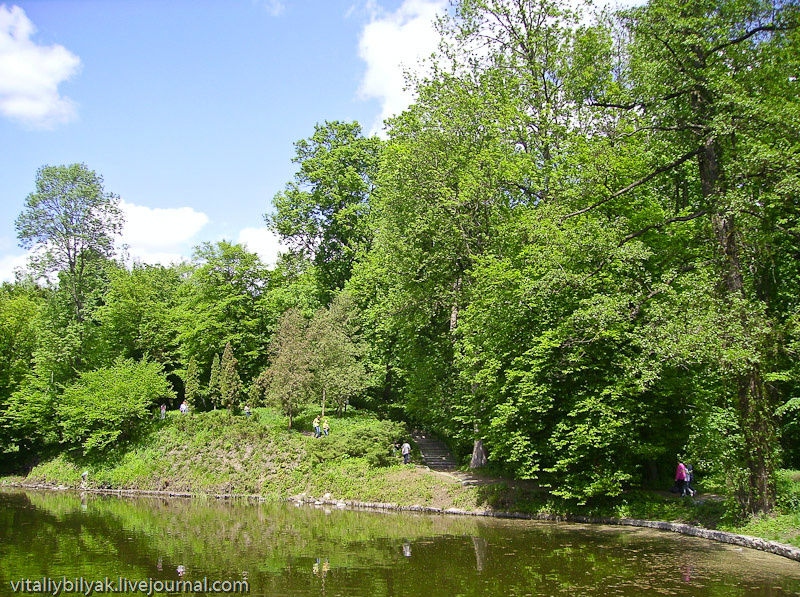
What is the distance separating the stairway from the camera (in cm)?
2783

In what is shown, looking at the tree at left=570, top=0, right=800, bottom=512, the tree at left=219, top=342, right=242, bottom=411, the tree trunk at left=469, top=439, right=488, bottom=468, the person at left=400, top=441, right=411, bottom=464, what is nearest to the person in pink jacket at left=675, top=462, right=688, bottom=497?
the tree at left=570, top=0, right=800, bottom=512

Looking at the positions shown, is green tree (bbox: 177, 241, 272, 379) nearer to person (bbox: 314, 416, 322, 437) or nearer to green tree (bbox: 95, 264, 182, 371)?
green tree (bbox: 95, 264, 182, 371)

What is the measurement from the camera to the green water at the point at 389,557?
10.4 metres

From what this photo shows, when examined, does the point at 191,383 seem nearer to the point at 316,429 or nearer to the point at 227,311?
the point at 227,311

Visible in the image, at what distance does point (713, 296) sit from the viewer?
48.9 feet

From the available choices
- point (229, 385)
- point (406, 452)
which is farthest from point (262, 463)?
point (406, 452)

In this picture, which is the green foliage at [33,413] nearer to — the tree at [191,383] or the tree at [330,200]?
the tree at [191,383]

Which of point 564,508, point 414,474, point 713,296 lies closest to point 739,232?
point 713,296

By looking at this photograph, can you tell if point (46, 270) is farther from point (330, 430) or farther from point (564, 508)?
point (564, 508)

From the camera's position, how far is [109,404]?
108 ft

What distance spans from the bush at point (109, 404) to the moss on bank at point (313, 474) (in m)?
1.11

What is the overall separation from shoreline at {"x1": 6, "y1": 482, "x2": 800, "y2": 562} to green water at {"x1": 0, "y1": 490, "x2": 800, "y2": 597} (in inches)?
17.5

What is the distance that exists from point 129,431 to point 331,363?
13242 millimetres

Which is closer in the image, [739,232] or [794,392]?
[739,232]
